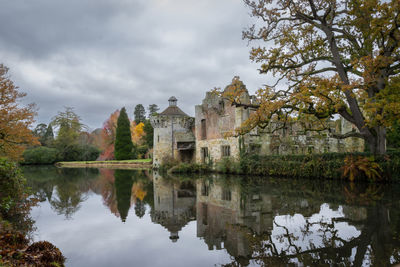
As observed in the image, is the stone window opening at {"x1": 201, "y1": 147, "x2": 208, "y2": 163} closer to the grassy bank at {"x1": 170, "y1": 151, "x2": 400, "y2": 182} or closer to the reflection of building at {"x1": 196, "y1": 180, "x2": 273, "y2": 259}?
the grassy bank at {"x1": 170, "y1": 151, "x2": 400, "y2": 182}

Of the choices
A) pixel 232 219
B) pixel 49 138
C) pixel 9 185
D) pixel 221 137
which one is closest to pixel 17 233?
pixel 9 185

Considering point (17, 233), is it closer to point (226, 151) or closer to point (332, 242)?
point (332, 242)

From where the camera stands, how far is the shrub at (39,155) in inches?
1917

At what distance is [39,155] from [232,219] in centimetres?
5177

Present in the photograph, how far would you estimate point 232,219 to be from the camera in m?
6.55

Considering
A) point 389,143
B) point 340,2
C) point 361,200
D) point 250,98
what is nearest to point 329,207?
point 361,200

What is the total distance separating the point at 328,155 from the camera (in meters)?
14.9

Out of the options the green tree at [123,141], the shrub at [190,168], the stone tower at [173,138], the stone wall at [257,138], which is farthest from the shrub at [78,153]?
the stone wall at [257,138]

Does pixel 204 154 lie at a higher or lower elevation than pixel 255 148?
lower

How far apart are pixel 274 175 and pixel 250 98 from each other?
663cm

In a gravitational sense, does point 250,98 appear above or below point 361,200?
above

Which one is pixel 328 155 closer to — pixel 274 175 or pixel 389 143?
pixel 274 175

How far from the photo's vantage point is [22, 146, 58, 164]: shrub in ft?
160

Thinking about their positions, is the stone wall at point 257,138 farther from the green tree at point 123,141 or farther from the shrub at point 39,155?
the shrub at point 39,155
